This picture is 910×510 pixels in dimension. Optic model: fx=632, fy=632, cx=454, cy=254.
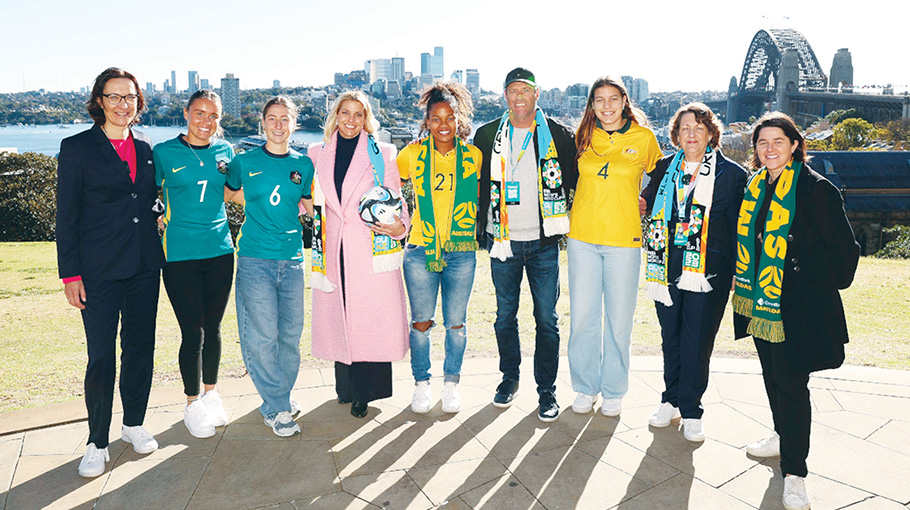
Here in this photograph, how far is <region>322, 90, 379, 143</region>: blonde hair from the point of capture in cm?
397

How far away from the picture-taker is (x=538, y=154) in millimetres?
4133

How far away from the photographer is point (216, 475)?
3527 millimetres

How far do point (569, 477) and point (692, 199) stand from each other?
1.80 metres

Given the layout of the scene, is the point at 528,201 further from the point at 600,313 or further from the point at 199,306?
the point at 199,306

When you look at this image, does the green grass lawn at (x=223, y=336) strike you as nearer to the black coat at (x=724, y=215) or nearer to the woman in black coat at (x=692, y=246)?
the woman in black coat at (x=692, y=246)

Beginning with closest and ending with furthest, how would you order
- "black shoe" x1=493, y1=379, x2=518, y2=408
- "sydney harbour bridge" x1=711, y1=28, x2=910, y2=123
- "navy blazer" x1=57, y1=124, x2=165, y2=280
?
"navy blazer" x1=57, y1=124, x2=165, y2=280 → "black shoe" x1=493, y1=379, x2=518, y2=408 → "sydney harbour bridge" x1=711, y1=28, x2=910, y2=123

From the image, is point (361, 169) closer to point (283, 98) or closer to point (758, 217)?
point (283, 98)

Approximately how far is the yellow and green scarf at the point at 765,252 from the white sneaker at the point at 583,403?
1.26 meters

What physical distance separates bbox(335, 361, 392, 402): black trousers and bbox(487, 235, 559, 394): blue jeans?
33.9 inches

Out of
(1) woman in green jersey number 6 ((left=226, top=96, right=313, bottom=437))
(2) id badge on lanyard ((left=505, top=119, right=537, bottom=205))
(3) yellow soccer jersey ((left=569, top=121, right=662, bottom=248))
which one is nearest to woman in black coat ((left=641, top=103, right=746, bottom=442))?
(3) yellow soccer jersey ((left=569, top=121, right=662, bottom=248))

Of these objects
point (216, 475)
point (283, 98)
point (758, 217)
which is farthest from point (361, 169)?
point (758, 217)

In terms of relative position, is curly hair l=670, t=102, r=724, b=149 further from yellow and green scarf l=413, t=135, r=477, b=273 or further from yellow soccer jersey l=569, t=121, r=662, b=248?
yellow and green scarf l=413, t=135, r=477, b=273

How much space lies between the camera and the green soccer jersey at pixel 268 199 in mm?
3863

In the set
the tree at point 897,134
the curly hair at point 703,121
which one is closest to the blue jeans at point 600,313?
the curly hair at point 703,121
